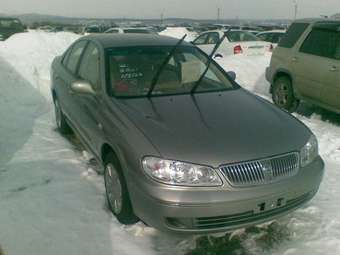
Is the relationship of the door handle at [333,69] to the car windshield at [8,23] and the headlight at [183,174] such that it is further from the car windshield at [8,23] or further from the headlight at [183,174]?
the car windshield at [8,23]

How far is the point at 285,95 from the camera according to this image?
7660 mm

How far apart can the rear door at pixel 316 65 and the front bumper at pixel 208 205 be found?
13.3ft

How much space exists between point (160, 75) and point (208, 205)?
6.15ft

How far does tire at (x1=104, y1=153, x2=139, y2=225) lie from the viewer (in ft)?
11.0

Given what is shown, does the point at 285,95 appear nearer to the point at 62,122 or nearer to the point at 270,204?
the point at 62,122

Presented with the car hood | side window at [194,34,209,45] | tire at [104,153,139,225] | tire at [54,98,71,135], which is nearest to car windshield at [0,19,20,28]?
side window at [194,34,209,45]

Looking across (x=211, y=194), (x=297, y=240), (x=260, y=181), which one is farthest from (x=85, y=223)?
(x=297, y=240)

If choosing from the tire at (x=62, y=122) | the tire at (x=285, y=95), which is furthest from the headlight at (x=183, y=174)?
the tire at (x=285, y=95)

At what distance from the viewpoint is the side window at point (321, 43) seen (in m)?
6.70

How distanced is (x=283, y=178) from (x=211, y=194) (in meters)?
0.66

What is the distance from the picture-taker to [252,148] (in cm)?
304

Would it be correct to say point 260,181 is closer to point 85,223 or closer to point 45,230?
point 85,223

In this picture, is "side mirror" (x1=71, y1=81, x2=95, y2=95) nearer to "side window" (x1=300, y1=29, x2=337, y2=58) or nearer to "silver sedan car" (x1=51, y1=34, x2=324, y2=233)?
"silver sedan car" (x1=51, y1=34, x2=324, y2=233)

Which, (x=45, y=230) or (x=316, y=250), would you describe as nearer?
(x=316, y=250)
